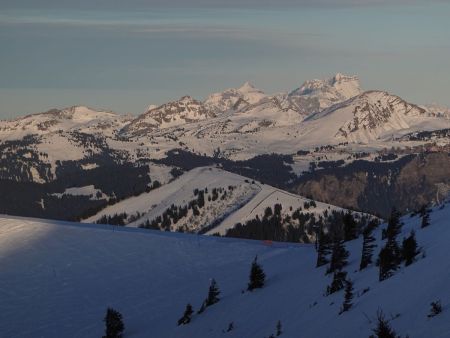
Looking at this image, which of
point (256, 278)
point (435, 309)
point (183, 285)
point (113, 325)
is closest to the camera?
point (435, 309)

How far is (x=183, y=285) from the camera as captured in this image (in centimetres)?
6031

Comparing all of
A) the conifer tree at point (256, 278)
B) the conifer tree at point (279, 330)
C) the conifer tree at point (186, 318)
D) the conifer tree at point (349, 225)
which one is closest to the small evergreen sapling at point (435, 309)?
the conifer tree at point (279, 330)

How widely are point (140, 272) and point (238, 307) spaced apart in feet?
79.1

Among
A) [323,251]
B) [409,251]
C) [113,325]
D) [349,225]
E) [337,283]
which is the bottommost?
[113,325]

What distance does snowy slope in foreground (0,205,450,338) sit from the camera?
29.2 metres

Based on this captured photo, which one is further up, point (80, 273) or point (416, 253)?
point (416, 253)

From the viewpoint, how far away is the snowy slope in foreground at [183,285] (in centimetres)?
2922

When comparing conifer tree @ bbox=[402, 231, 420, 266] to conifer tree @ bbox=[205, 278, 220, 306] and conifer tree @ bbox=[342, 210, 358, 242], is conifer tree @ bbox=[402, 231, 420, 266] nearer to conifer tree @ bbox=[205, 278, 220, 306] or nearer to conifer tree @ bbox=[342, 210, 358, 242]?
conifer tree @ bbox=[342, 210, 358, 242]

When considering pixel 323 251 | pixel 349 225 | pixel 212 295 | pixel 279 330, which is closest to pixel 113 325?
pixel 212 295

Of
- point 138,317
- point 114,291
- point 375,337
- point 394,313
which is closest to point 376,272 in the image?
point 394,313

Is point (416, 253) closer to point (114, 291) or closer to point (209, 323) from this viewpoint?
point (209, 323)

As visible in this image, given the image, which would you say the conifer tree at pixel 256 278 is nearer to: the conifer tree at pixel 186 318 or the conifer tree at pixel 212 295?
the conifer tree at pixel 212 295

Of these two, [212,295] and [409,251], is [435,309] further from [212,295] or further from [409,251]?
[212,295]

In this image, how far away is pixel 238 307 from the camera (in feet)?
141
